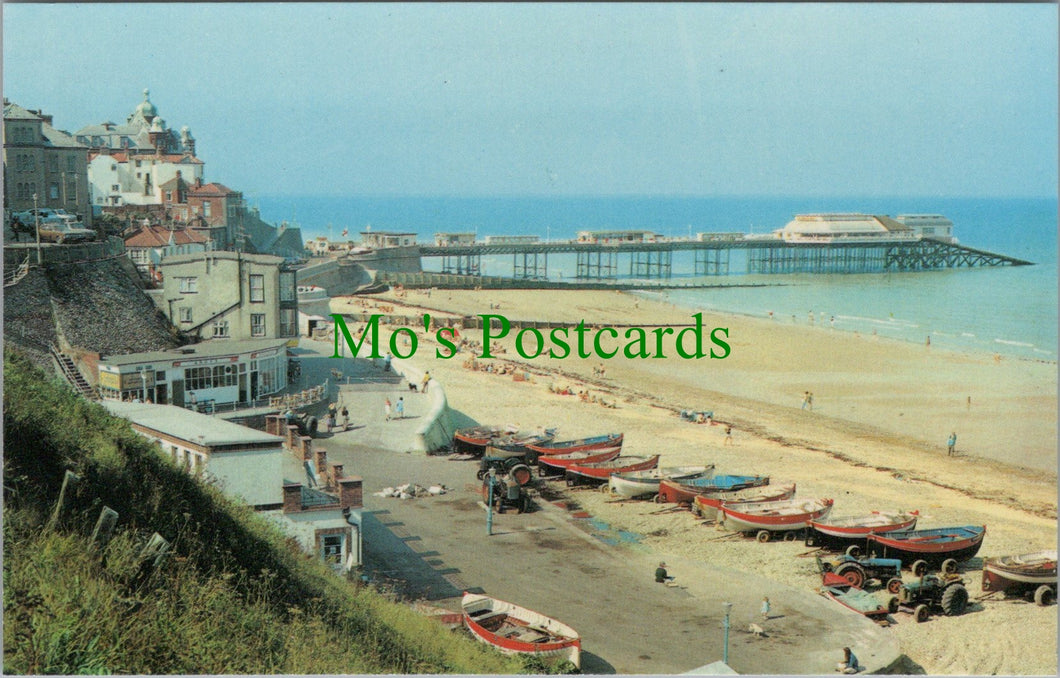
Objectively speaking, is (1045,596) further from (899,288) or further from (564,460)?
(899,288)

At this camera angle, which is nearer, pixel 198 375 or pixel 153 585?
pixel 153 585

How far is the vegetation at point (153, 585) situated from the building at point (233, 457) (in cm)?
43

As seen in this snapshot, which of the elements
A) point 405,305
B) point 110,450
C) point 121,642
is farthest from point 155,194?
point 121,642

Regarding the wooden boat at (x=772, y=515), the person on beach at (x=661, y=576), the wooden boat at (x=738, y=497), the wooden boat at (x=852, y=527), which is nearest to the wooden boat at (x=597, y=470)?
the wooden boat at (x=738, y=497)

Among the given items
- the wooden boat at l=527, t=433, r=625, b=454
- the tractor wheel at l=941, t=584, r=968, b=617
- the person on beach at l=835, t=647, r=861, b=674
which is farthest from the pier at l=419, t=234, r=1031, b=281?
the person on beach at l=835, t=647, r=861, b=674

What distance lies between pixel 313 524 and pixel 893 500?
10.7m

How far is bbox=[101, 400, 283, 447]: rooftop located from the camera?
11898 mm

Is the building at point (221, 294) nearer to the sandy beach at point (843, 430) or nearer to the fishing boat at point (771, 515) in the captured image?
the sandy beach at point (843, 430)

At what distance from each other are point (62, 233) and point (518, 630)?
14248 mm

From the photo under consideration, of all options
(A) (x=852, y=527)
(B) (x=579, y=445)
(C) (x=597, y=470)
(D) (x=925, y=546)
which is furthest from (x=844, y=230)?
(D) (x=925, y=546)

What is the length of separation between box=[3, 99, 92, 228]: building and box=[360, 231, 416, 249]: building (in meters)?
28.7

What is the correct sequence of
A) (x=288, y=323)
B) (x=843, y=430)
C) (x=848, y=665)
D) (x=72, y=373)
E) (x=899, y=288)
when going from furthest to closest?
(x=899, y=288) → (x=843, y=430) → (x=288, y=323) → (x=72, y=373) → (x=848, y=665)

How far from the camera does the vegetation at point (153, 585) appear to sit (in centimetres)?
750

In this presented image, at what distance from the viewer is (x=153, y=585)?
26.6 feet
